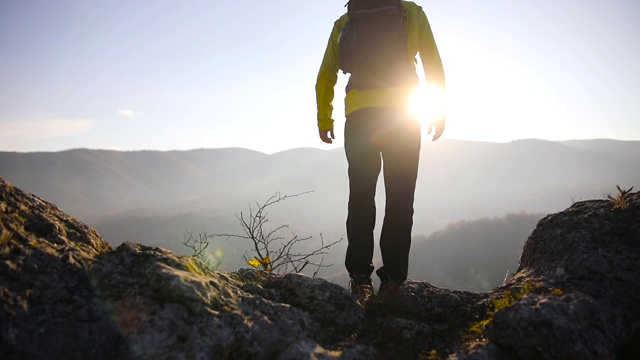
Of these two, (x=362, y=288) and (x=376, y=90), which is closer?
(x=362, y=288)

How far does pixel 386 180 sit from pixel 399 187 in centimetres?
14

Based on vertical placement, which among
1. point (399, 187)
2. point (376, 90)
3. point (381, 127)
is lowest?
point (399, 187)

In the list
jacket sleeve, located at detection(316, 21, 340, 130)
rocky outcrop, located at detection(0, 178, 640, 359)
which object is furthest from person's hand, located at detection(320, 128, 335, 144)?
rocky outcrop, located at detection(0, 178, 640, 359)

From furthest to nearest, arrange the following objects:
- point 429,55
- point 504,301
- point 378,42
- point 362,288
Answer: point 429,55 < point 378,42 < point 362,288 < point 504,301

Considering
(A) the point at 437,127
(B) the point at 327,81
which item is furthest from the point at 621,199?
(B) the point at 327,81

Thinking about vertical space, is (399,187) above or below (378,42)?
below

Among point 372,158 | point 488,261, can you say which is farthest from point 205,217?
point 372,158

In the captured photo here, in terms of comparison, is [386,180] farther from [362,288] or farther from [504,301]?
[504,301]

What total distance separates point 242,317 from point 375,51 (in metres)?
2.60

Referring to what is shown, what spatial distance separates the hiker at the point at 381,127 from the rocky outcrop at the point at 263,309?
23.2 inches

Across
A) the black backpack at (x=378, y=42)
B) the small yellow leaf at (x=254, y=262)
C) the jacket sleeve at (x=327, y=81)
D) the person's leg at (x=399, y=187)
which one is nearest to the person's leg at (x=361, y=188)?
the person's leg at (x=399, y=187)

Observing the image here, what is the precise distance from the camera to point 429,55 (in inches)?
147

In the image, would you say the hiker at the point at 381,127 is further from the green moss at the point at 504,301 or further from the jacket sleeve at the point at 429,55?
the green moss at the point at 504,301

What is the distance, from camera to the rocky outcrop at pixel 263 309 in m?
1.87
